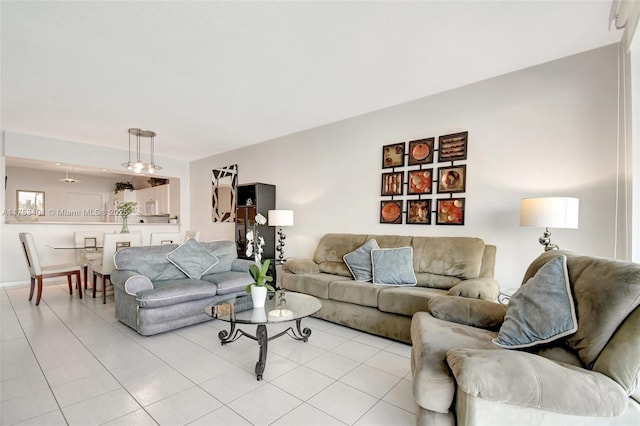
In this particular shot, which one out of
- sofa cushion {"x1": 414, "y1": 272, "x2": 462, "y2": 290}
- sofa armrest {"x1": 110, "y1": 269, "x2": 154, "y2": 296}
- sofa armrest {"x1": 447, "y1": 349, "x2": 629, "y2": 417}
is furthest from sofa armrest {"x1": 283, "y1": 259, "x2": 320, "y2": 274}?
sofa armrest {"x1": 447, "y1": 349, "x2": 629, "y2": 417}

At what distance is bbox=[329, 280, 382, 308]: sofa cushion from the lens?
2973mm

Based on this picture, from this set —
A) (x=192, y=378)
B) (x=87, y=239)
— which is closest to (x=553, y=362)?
(x=192, y=378)

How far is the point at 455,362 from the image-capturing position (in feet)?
4.34

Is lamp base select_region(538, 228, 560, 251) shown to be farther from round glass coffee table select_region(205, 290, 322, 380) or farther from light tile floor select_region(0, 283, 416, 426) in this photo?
round glass coffee table select_region(205, 290, 322, 380)

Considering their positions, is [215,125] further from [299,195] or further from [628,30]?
[628,30]

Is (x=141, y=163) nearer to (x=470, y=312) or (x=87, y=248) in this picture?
(x=87, y=248)

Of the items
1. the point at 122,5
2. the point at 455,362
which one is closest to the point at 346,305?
the point at 455,362

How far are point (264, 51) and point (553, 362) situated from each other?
111 inches

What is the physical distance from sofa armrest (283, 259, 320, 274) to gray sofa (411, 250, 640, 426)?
216 centimetres

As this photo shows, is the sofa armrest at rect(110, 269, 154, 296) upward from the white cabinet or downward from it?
downward

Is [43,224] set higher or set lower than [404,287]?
higher

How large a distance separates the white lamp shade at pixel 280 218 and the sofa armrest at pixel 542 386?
349cm

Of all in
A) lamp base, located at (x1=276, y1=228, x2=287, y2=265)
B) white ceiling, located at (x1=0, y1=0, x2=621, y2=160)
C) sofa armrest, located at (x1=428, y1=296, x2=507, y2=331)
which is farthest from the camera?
lamp base, located at (x1=276, y1=228, x2=287, y2=265)

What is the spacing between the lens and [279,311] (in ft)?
8.10
